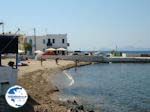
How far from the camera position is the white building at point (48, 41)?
128 m

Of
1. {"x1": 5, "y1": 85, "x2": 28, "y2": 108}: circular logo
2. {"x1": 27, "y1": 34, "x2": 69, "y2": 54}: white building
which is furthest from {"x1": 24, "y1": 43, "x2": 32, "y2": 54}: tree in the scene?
{"x1": 5, "y1": 85, "x2": 28, "y2": 108}: circular logo

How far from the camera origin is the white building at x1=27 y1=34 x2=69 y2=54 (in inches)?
5030

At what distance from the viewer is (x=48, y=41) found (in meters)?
129

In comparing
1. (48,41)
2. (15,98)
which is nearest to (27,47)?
(48,41)

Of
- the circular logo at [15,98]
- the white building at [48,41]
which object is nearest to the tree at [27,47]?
the white building at [48,41]

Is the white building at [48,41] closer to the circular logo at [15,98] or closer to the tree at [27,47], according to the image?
the tree at [27,47]

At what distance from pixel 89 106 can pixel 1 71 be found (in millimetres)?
8862

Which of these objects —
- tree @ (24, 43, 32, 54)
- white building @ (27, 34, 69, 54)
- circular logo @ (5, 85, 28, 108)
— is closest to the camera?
circular logo @ (5, 85, 28, 108)

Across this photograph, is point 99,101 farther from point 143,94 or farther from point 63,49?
point 63,49

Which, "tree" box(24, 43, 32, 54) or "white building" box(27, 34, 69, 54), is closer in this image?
"tree" box(24, 43, 32, 54)

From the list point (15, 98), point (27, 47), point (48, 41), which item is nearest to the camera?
point (15, 98)

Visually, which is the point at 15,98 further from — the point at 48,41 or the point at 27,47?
the point at 48,41

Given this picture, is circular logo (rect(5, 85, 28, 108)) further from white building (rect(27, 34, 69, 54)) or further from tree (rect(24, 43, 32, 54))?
white building (rect(27, 34, 69, 54))

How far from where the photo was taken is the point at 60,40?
128 metres
